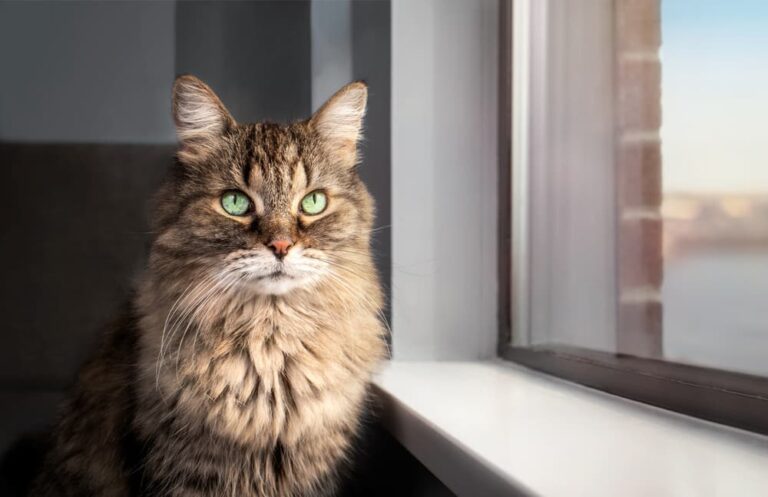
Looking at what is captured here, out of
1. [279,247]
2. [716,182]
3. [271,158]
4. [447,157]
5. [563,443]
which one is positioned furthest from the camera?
[447,157]

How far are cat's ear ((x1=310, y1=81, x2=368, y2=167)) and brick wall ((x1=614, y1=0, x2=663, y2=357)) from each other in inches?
18.0

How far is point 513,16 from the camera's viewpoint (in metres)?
1.48

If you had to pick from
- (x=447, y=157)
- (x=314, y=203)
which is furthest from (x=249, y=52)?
(x=314, y=203)

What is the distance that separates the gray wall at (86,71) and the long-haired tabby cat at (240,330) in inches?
25.0

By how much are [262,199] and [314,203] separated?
0.10 m

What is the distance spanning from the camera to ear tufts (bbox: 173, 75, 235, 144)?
116 centimetres

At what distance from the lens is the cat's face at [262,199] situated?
3.53ft

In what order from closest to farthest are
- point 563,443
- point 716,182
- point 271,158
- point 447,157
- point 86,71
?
point 563,443
point 716,182
point 271,158
point 447,157
point 86,71

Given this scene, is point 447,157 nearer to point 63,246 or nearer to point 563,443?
point 563,443

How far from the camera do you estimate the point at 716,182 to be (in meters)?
0.89

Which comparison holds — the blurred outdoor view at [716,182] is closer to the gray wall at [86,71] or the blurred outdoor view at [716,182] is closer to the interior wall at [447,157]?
the interior wall at [447,157]

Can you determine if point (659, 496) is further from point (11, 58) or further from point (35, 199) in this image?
point (11, 58)

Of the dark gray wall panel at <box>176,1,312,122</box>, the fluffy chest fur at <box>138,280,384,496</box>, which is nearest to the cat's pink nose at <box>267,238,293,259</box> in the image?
the fluffy chest fur at <box>138,280,384,496</box>

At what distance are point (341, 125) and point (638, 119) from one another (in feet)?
1.71
